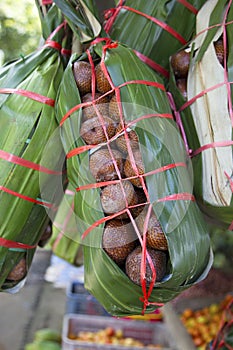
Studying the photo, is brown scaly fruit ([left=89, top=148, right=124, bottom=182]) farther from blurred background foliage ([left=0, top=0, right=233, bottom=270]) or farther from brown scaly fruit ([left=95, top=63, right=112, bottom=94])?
blurred background foliage ([left=0, top=0, right=233, bottom=270])

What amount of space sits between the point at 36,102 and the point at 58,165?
0.17 meters

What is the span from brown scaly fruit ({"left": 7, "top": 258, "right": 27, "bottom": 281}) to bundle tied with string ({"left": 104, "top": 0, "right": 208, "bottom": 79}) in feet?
2.17

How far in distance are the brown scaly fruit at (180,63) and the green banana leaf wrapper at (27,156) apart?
12.3 inches

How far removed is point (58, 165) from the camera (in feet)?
3.92

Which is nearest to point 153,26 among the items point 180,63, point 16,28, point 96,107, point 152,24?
point 152,24

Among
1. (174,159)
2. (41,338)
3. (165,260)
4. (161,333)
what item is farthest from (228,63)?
(41,338)

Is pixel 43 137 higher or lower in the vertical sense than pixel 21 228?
higher

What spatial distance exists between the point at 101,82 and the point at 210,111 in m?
0.29

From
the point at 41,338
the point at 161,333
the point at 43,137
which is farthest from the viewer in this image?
the point at 41,338

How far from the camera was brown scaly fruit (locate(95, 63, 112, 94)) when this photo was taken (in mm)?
1078

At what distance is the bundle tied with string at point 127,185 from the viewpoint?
0.97 meters

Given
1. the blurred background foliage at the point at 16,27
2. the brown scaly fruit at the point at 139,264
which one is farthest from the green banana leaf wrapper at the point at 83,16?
the blurred background foliage at the point at 16,27

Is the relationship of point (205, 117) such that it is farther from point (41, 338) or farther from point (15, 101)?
point (41, 338)

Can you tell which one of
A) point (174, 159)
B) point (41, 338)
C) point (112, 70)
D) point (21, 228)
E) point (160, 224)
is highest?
point (112, 70)
